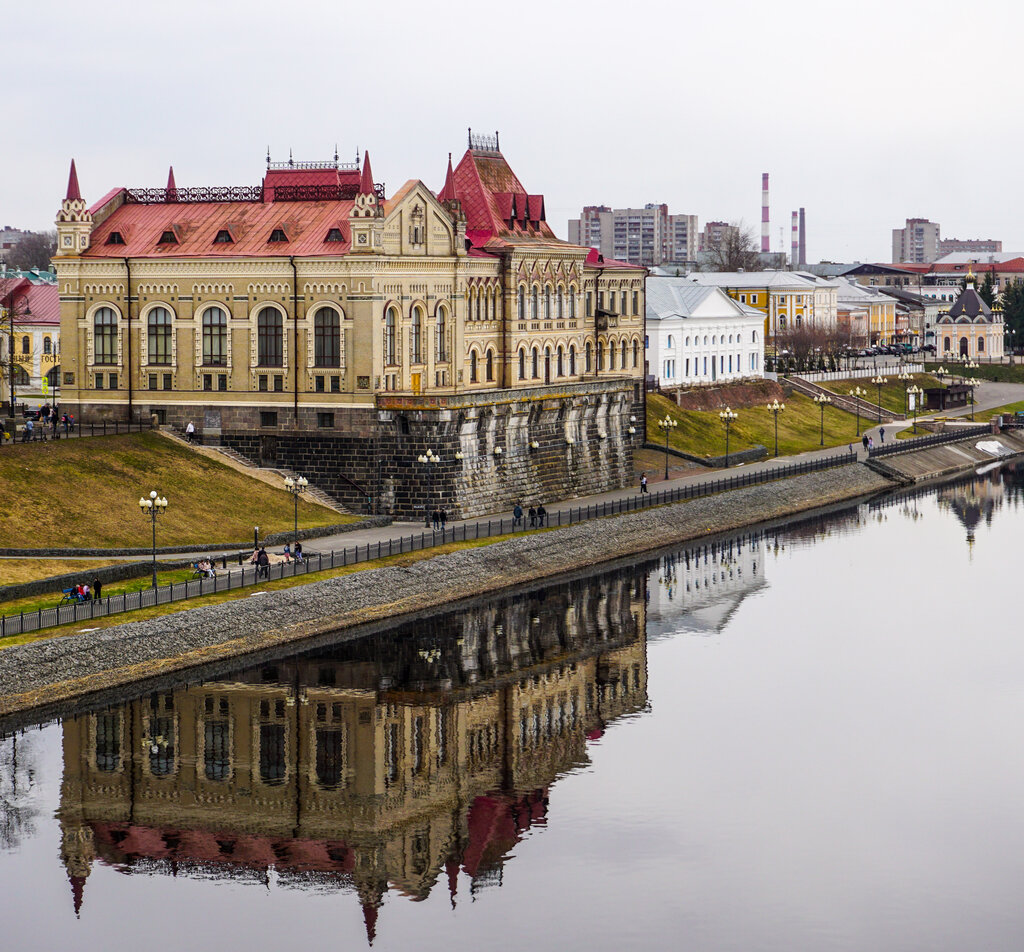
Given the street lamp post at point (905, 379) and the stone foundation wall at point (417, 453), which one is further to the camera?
the street lamp post at point (905, 379)

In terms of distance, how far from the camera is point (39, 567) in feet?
229

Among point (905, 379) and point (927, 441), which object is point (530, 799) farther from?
point (905, 379)

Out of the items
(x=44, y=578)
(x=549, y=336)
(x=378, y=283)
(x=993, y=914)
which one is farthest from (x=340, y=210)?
(x=993, y=914)

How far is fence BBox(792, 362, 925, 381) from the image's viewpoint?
169 meters

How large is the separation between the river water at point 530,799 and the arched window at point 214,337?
23.5m

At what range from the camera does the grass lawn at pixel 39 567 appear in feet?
222

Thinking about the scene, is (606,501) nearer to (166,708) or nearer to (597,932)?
(166,708)

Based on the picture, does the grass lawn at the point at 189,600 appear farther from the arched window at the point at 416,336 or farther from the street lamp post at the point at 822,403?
the street lamp post at the point at 822,403

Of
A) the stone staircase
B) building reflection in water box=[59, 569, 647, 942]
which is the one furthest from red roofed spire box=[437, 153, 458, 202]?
building reflection in water box=[59, 569, 647, 942]

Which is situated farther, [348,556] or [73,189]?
[73,189]

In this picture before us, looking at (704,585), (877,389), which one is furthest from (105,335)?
(877,389)

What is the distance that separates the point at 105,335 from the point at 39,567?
27861 millimetres

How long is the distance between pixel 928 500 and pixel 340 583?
6116 centimetres

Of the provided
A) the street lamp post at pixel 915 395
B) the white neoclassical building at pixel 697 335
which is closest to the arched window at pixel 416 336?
the white neoclassical building at pixel 697 335
